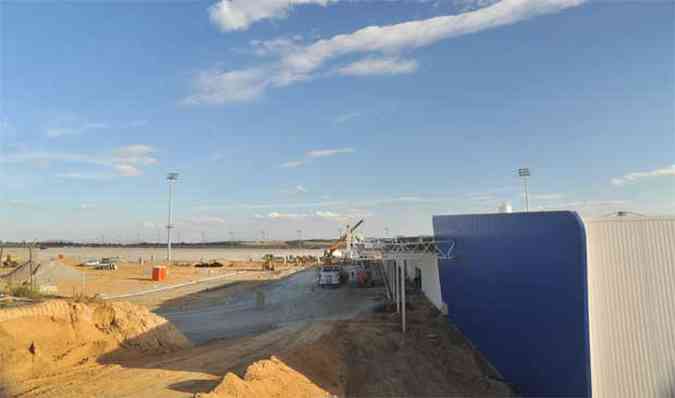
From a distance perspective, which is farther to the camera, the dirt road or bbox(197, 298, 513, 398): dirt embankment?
bbox(197, 298, 513, 398): dirt embankment

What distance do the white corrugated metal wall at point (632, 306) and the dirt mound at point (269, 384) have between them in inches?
457

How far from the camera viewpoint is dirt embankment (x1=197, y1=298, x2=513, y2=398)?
1895 cm

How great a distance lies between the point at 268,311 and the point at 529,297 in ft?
77.8

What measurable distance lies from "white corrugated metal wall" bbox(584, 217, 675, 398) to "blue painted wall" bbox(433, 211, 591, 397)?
64 centimetres

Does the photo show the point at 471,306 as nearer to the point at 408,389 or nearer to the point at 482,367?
the point at 482,367

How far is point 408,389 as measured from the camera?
73.7 ft

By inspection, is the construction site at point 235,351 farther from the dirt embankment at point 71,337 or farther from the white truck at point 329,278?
the white truck at point 329,278

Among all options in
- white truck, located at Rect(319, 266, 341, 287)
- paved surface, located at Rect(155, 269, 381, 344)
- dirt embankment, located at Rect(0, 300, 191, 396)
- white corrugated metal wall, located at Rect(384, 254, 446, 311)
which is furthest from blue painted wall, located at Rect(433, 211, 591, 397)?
white truck, located at Rect(319, 266, 341, 287)

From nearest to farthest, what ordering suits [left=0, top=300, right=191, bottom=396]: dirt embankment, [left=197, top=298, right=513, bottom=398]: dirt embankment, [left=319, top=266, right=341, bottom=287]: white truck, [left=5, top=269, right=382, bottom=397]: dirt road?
1. [left=5, top=269, right=382, bottom=397]: dirt road
2. [left=197, top=298, right=513, bottom=398]: dirt embankment
3. [left=0, top=300, right=191, bottom=396]: dirt embankment
4. [left=319, top=266, right=341, bottom=287]: white truck

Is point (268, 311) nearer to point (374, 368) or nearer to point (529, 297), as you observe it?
point (374, 368)

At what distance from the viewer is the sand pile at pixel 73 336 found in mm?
20000

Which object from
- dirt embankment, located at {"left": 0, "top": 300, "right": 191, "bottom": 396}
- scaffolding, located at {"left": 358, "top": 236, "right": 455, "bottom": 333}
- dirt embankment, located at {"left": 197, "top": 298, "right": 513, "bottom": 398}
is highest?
scaffolding, located at {"left": 358, "top": 236, "right": 455, "bottom": 333}

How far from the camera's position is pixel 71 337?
22.3 metres

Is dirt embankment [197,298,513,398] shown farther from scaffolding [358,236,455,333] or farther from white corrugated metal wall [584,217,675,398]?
white corrugated metal wall [584,217,675,398]
